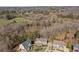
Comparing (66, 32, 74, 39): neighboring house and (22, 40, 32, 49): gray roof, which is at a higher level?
(66, 32, 74, 39): neighboring house

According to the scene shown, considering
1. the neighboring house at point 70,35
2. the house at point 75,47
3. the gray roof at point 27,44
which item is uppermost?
the neighboring house at point 70,35

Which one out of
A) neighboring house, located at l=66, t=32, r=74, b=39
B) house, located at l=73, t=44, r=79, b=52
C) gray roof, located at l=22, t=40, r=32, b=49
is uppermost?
neighboring house, located at l=66, t=32, r=74, b=39

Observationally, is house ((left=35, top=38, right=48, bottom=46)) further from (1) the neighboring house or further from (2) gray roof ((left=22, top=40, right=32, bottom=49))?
(1) the neighboring house

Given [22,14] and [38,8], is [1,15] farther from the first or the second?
[38,8]

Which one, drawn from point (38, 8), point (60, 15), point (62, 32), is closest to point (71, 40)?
point (62, 32)

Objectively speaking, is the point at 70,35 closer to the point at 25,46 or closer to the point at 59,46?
the point at 59,46

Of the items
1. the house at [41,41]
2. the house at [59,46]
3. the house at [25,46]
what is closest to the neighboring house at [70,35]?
the house at [59,46]

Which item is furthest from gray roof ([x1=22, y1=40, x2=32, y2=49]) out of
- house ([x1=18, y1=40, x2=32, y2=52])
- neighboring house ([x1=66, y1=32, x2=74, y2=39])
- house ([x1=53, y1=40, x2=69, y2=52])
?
neighboring house ([x1=66, y1=32, x2=74, y2=39])

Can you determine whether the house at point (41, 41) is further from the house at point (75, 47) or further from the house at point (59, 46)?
the house at point (75, 47)
